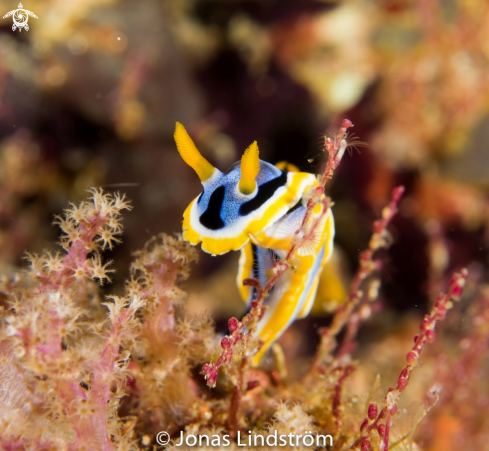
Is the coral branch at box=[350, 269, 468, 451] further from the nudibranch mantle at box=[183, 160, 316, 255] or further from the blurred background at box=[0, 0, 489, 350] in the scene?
the blurred background at box=[0, 0, 489, 350]

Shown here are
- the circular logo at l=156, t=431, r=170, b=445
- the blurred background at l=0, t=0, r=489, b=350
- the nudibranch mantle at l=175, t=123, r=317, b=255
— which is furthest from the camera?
the blurred background at l=0, t=0, r=489, b=350

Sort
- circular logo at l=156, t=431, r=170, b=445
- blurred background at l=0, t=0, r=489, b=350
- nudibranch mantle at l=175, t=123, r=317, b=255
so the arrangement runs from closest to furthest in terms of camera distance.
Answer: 1. nudibranch mantle at l=175, t=123, r=317, b=255
2. circular logo at l=156, t=431, r=170, b=445
3. blurred background at l=0, t=0, r=489, b=350

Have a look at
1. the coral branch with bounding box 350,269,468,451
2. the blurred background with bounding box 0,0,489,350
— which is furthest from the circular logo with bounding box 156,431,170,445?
the blurred background with bounding box 0,0,489,350

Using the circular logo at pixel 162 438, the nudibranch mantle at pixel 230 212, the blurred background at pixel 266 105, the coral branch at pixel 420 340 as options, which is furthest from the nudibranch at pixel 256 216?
the blurred background at pixel 266 105

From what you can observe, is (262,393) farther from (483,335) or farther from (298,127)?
(298,127)

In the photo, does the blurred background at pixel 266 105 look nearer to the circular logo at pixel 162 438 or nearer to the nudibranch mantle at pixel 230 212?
the circular logo at pixel 162 438

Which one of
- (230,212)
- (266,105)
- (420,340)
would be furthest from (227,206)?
(266,105)

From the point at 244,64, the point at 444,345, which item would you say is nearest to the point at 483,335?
the point at 444,345
